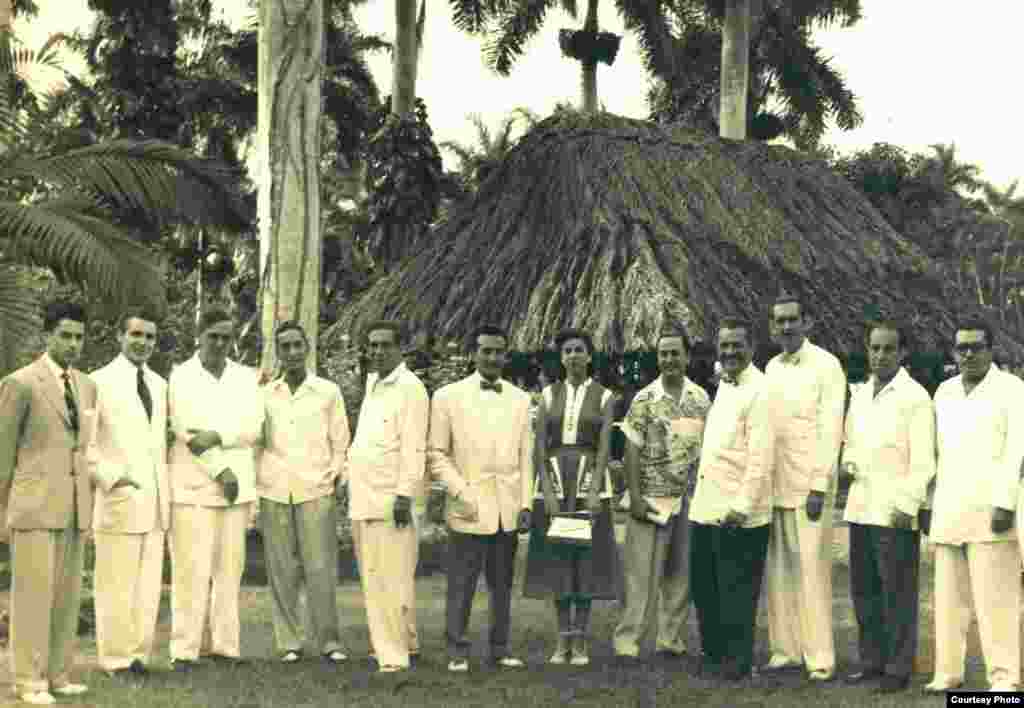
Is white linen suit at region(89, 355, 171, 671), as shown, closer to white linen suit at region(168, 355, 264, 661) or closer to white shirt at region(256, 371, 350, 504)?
white linen suit at region(168, 355, 264, 661)

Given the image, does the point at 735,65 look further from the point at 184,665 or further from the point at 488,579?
the point at 184,665

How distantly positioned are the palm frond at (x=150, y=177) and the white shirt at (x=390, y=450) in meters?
3.81

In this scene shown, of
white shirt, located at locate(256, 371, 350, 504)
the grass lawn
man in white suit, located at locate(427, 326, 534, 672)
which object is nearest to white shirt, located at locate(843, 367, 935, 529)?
the grass lawn

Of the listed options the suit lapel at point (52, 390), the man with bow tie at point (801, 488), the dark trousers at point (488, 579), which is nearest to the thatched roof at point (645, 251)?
Result: the man with bow tie at point (801, 488)

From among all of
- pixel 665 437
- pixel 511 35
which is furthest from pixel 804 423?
pixel 511 35

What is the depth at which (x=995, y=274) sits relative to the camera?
47.4 meters

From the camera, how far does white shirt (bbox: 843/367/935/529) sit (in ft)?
26.5

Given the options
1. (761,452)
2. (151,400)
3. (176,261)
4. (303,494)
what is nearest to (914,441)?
(761,452)

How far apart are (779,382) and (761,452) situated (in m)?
0.48

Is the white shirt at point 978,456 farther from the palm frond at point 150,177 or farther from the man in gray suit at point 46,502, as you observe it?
the palm frond at point 150,177

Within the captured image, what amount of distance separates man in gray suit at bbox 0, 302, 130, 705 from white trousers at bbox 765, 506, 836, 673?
3.84m

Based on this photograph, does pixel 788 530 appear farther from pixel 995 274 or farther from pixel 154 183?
pixel 995 274

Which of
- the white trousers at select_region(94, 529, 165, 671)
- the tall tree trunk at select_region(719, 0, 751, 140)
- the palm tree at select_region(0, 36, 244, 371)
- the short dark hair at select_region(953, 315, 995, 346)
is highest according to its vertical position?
the tall tree trunk at select_region(719, 0, 751, 140)

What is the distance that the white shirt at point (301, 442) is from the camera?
8977 millimetres
